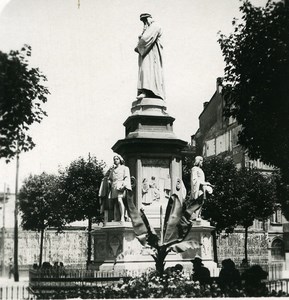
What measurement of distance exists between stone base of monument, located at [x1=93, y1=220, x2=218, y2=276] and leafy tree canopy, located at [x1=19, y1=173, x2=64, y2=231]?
18487mm

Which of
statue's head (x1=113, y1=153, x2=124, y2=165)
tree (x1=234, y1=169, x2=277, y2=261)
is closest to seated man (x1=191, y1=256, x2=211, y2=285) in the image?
statue's head (x1=113, y1=153, x2=124, y2=165)

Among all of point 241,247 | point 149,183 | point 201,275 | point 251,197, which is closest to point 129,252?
point 149,183

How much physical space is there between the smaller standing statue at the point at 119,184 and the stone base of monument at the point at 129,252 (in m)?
0.47

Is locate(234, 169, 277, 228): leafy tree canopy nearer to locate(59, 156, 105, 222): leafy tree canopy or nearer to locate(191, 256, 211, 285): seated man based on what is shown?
locate(59, 156, 105, 222): leafy tree canopy

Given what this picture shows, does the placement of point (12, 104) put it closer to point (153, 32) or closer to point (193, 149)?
point (153, 32)

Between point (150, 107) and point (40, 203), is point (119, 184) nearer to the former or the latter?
point (150, 107)

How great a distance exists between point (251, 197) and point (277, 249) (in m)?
17.9

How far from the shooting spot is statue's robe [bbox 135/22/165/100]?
19.1 meters

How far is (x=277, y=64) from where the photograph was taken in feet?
62.0

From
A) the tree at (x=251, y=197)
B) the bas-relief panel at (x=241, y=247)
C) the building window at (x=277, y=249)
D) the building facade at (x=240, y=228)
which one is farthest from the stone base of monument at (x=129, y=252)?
the building window at (x=277, y=249)

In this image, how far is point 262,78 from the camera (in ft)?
63.8

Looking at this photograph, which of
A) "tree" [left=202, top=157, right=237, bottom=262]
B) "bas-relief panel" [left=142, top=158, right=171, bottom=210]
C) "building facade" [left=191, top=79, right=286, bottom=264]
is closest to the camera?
"bas-relief panel" [left=142, top=158, right=171, bottom=210]

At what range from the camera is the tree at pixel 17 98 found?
14.9 meters

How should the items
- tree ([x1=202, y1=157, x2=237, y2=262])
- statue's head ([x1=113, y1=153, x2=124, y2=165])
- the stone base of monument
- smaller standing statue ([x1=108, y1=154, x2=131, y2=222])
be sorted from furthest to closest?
tree ([x1=202, y1=157, x2=237, y2=262])
statue's head ([x1=113, y1=153, x2=124, y2=165])
smaller standing statue ([x1=108, y1=154, x2=131, y2=222])
the stone base of monument
